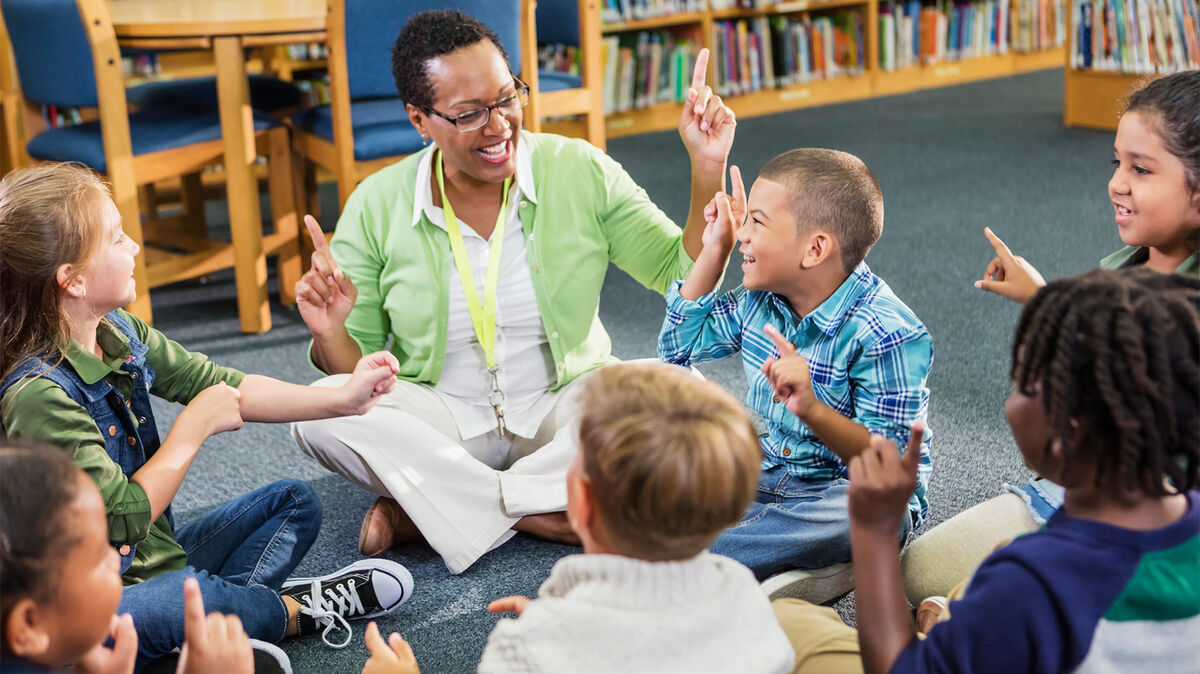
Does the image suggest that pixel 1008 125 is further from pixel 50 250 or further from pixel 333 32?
pixel 50 250

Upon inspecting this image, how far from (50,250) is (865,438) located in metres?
1.08

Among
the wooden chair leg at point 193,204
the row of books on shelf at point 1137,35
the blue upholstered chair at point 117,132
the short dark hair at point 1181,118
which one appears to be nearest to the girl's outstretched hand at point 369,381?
the short dark hair at point 1181,118

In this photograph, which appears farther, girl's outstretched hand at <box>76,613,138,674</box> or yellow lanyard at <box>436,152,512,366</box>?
yellow lanyard at <box>436,152,512,366</box>

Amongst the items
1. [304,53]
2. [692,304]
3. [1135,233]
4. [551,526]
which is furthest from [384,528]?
[304,53]

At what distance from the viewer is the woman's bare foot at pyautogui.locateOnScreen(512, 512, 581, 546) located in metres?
1.99

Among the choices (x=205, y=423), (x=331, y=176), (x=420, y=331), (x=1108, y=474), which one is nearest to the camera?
(x=1108, y=474)

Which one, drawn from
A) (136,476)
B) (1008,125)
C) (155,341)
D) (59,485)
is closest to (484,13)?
(155,341)

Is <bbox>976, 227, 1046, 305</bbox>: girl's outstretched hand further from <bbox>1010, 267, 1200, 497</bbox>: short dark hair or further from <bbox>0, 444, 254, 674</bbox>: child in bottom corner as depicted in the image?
<bbox>0, 444, 254, 674</bbox>: child in bottom corner

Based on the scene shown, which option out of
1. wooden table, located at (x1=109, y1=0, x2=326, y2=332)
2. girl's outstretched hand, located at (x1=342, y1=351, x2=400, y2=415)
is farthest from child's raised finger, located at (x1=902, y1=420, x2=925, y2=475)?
wooden table, located at (x1=109, y1=0, x2=326, y2=332)

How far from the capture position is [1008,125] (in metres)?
5.39

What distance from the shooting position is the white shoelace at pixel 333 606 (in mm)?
1763

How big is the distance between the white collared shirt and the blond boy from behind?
1.05 metres

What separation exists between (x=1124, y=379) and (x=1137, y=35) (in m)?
4.56

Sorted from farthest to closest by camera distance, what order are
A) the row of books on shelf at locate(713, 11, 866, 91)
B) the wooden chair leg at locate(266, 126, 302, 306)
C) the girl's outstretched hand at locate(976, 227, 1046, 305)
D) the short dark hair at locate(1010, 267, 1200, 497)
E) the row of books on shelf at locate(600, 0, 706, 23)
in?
the row of books on shelf at locate(713, 11, 866, 91) → the row of books on shelf at locate(600, 0, 706, 23) → the wooden chair leg at locate(266, 126, 302, 306) → the girl's outstretched hand at locate(976, 227, 1046, 305) → the short dark hair at locate(1010, 267, 1200, 497)
